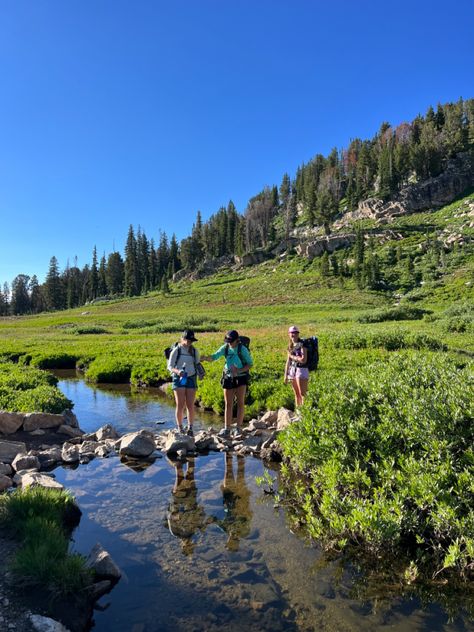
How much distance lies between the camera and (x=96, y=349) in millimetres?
33250

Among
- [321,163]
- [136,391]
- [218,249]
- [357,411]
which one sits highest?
[321,163]

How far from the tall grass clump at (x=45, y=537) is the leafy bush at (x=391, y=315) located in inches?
1608

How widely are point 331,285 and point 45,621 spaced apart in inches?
3769

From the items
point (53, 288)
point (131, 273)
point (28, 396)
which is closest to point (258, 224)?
point (131, 273)

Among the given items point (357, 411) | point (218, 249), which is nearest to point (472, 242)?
point (218, 249)

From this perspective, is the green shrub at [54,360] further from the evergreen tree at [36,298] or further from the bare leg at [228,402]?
the evergreen tree at [36,298]

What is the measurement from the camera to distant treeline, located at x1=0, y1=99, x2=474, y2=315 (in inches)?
5404

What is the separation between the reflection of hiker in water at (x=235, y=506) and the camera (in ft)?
22.9

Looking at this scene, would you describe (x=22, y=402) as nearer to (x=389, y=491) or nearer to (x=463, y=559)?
(x=389, y=491)

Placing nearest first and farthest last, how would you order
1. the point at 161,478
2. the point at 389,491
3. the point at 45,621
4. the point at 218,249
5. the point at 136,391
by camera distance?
the point at 45,621, the point at 389,491, the point at 161,478, the point at 136,391, the point at 218,249

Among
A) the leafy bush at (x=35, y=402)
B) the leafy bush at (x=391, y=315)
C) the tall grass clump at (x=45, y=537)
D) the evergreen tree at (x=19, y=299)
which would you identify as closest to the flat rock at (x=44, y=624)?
the tall grass clump at (x=45, y=537)

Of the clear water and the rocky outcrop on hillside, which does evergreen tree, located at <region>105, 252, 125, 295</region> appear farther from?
the clear water

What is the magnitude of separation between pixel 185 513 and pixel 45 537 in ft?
8.69

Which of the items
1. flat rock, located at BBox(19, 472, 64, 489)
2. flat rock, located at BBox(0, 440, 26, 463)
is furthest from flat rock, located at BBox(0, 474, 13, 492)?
flat rock, located at BBox(0, 440, 26, 463)
